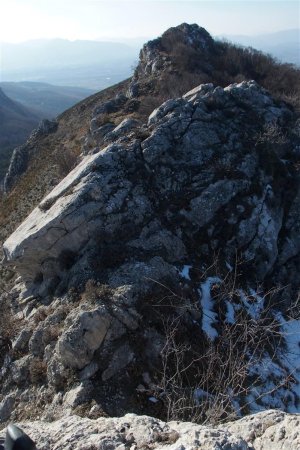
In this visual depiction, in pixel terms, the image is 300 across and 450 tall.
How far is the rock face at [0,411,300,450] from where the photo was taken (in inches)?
→ 188

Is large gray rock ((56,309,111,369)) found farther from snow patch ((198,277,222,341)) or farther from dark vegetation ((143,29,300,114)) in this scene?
dark vegetation ((143,29,300,114))

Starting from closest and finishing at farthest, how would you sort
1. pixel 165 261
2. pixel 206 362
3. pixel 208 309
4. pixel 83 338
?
pixel 83 338
pixel 206 362
pixel 208 309
pixel 165 261

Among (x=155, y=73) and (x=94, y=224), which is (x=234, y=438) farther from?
(x=155, y=73)

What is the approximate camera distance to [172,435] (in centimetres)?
509

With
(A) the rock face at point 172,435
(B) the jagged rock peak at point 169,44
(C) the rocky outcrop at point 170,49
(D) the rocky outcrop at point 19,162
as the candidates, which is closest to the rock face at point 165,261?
(A) the rock face at point 172,435

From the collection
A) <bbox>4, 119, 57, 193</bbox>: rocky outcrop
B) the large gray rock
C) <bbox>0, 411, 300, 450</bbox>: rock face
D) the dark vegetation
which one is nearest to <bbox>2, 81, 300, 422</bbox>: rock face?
the large gray rock

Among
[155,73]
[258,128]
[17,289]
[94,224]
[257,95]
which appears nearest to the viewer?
[94,224]

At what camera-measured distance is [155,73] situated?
26.6 m

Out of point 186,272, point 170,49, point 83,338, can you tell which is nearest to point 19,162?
point 170,49

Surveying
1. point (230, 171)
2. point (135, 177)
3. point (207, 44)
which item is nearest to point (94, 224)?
point (135, 177)

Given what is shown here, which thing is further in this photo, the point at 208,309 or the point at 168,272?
the point at 208,309

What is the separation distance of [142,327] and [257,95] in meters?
13.6

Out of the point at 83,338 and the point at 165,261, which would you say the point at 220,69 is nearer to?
the point at 165,261

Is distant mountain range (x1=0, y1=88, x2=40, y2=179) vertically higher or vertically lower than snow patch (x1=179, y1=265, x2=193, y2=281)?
higher
